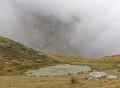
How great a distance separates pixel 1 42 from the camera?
165375mm

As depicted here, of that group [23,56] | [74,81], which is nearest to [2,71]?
[23,56]

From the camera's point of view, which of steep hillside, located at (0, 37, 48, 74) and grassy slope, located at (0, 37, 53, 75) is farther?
steep hillside, located at (0, 37, 48, 74)

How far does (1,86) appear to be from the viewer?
5756 centimetres

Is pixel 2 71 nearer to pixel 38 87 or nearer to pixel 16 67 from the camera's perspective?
pixel 16 67

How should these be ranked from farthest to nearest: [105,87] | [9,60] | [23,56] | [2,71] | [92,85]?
[23,56] → [9,60] → [2,71] → [92,85] → [105,87]

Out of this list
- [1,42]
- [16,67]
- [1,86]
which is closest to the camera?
[1,86]

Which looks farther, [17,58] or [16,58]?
[17,58]

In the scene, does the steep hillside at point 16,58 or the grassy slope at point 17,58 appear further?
the steep hillside at point 16,58

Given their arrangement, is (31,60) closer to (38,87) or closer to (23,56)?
(23,56)

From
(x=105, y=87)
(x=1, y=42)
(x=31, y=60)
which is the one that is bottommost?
(x=105, y=87)

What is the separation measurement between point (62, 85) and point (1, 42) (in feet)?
388

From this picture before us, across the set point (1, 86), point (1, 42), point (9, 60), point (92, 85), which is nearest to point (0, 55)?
point (9, 60)

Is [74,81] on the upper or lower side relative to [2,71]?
lower

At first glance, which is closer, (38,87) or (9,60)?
(38,87)
